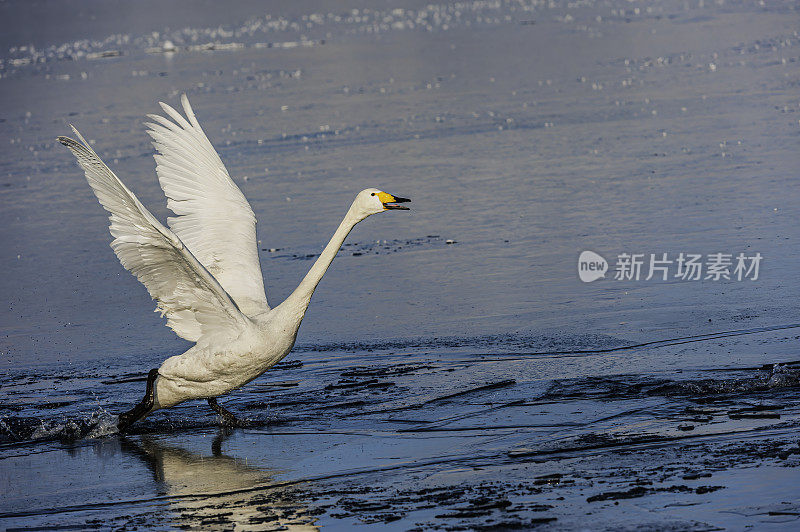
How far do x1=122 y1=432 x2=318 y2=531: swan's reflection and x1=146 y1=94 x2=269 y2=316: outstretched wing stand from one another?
167cm

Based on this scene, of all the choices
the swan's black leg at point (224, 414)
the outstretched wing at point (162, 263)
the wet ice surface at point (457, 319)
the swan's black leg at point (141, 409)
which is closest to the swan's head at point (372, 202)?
the outstretched wing at point (162, 263)

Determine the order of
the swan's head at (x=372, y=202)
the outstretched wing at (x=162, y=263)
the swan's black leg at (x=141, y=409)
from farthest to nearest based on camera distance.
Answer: the swan's black leg at (x=141, y=409) < the swan's head at (x=372, y=202) < the outstretched wing at (x=162, y=263)

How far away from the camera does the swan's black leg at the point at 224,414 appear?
25.8 feet

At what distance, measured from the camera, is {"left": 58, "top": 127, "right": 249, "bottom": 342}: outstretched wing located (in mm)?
6770

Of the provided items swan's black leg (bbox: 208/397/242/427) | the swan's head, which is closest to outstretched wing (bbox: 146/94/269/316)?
swan's black leg (bbox: 208/397/242/427)

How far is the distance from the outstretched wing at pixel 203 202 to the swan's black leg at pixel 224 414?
1171mm

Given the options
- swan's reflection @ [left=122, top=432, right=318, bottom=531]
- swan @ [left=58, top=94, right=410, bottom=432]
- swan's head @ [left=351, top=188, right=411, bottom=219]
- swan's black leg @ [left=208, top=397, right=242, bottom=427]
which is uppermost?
swan's head @ [left=351, top=188, right=411, bottom=219]

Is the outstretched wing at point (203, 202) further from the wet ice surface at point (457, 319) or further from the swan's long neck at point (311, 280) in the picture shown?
the swan's long neck at point (311, 280)

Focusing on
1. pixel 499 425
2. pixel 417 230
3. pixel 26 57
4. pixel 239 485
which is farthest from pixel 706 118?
pixel 26 57

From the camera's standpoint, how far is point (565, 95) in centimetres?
2038

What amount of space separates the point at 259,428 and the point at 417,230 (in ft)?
17.5

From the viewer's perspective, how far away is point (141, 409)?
7.80 meters

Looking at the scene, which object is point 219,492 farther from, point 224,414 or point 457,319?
point 457,319

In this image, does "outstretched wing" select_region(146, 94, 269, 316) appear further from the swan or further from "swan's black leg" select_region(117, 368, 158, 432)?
"swan's black leg" select_region(117, 368, 158, 432)
